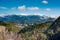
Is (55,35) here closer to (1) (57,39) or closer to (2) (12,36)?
(1) (57,39)

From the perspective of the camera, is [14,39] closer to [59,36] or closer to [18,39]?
[18,39]

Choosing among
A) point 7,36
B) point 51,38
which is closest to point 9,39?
point 7,36

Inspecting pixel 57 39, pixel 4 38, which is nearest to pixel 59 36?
pixel 57 39

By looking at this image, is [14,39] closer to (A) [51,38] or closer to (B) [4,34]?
(B) [4,34]

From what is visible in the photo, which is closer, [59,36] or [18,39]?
[59,36]

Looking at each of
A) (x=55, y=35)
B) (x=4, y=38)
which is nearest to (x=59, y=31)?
(x=55, y=35)

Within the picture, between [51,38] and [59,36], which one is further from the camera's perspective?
[51,38]

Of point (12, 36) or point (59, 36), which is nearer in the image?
point (59, 36)
